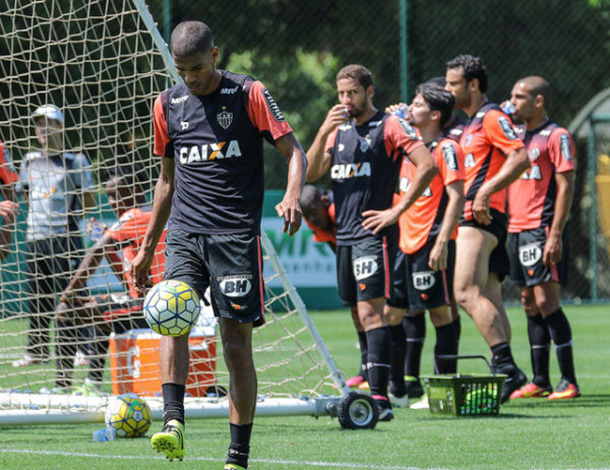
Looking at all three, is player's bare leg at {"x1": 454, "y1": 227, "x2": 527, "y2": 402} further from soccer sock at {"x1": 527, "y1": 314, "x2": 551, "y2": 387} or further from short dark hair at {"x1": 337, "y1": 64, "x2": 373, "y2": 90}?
short dark hair at {"x1": 337, "y1": 64, "x2": 373, "y2": 90}

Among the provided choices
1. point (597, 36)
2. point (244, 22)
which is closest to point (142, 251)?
point (244, 22)

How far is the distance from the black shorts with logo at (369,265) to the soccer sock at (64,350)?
1.92m

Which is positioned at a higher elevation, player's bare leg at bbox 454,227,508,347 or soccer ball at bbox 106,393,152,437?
player's bare leg at bbox 454,227,508,347

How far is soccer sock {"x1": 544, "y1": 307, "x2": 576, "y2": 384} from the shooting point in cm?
898

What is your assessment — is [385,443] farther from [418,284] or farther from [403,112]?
[403,112]

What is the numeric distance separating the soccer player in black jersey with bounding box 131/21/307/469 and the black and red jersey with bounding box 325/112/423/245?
238 cm

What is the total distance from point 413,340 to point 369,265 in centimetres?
173

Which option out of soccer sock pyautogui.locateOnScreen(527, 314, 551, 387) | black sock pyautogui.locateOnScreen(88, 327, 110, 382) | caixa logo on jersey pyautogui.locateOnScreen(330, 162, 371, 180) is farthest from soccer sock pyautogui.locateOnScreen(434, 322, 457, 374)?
black sock pyautogui.locateOnScreen(88, 327, 110, 382)

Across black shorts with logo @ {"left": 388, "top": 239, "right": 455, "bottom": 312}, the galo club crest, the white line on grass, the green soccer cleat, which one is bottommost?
the white line on grass

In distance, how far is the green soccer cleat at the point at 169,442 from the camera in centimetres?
494

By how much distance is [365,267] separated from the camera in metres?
7.77

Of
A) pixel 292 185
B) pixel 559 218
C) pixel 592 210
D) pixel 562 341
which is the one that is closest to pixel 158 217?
pixel 292 185

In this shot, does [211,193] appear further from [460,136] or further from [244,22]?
[244,22]

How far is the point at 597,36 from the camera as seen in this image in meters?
21.3
